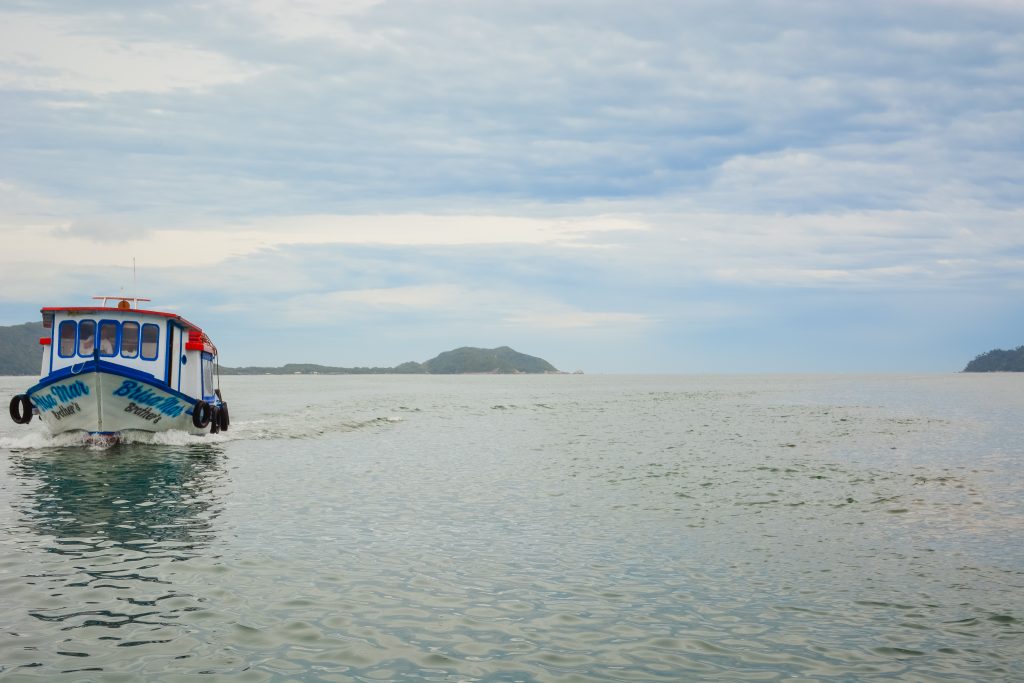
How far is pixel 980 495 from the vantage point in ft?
81.5

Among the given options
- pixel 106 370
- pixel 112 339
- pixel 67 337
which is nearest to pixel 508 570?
pixel 106 370

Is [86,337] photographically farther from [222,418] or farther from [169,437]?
[222,418]

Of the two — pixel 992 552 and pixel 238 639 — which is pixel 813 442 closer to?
pixel 992 552

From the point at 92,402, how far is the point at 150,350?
3426 millimetres

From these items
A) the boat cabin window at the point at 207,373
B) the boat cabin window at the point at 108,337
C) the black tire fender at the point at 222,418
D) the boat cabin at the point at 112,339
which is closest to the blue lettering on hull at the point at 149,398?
the boat cabin at the point at 112,339

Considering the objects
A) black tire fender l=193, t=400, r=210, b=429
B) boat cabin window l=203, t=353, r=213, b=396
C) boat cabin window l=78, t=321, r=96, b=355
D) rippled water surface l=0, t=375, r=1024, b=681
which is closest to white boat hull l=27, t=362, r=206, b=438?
boat cabin window l=78, t=321, r=96, b=355

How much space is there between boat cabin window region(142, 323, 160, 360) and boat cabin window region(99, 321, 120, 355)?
1.15m

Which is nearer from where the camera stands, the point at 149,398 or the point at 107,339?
the point at 107,339

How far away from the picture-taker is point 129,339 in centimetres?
3581

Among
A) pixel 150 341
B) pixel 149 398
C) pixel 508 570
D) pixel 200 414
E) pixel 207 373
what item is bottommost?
pixel 508 570

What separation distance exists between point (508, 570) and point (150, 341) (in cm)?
2696

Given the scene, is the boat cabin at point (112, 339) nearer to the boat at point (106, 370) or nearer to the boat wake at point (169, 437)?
the boat at point (106, 370)

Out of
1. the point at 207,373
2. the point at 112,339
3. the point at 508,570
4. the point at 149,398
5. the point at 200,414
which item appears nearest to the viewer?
the point at 508,570

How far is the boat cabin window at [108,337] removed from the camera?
35438 millimetres
